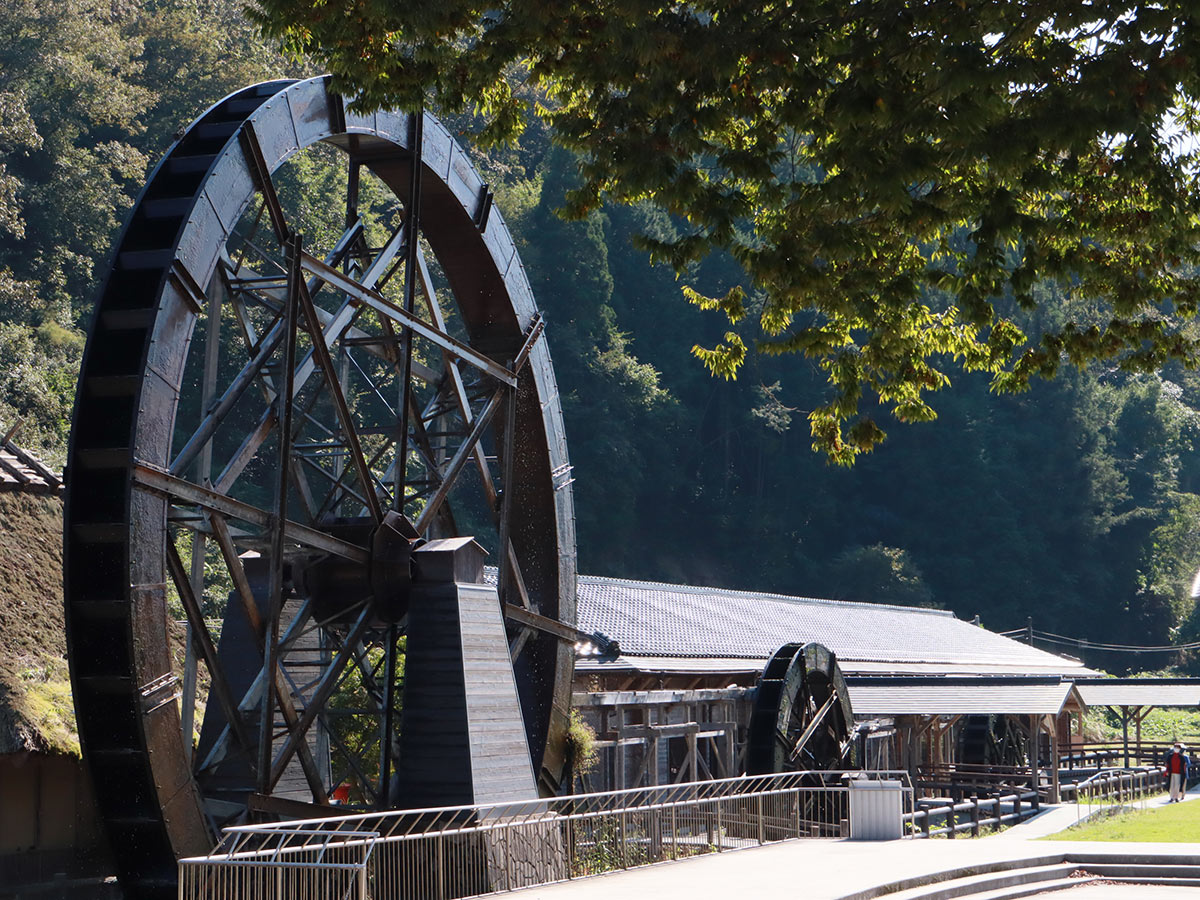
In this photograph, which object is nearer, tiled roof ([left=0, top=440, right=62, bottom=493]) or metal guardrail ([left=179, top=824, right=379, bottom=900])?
metal guardrail ([left=179, top=824, right=379, bottom=900])

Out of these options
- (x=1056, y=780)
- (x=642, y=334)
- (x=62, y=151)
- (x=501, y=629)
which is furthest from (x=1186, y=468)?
(x=501, y=629)

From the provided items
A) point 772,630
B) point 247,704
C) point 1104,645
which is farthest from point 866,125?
point 1104,645

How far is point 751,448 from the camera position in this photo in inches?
2415

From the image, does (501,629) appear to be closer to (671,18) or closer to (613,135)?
(613,135)

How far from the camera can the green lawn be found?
19.8m

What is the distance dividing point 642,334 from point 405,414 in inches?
1890

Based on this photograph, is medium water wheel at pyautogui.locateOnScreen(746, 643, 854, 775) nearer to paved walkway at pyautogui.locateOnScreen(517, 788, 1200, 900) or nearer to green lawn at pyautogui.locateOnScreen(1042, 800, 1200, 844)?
paved walkway at pyautogui.locateOnScreen(517, 788, 1200, 900)

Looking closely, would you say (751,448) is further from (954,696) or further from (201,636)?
(201,636)

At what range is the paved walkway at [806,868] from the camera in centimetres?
1162

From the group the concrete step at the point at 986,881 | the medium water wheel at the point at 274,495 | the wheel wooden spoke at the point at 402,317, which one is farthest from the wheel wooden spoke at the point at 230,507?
the concrete step at the point at 986,881

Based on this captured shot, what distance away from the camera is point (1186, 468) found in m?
74.6

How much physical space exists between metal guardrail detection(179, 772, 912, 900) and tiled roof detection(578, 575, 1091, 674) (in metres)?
5.90

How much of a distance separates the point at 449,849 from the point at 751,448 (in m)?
51.3

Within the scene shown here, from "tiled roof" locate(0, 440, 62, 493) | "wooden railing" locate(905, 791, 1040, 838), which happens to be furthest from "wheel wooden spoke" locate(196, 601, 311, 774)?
"wooden railing" locate(905, 791, 1040, 838)
